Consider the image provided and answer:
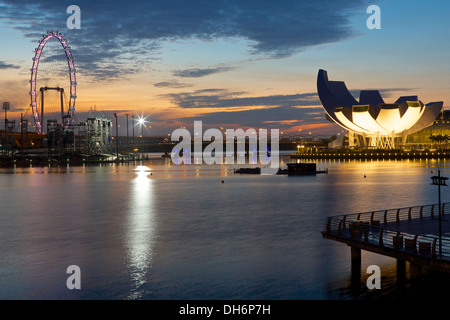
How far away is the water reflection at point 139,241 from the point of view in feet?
64.4

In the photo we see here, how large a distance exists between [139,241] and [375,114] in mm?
134661

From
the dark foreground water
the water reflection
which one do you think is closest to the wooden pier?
the dark foreground water

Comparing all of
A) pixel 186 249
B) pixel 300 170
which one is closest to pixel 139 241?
pixel 186 249

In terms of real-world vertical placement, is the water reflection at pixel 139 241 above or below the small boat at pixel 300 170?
below

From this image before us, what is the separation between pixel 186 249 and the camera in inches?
988

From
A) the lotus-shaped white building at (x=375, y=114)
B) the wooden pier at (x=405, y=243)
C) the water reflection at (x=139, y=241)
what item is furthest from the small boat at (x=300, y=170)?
the lotus-shaped white building at (x=375, y=114)

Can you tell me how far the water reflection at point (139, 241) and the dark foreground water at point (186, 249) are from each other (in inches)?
2.2

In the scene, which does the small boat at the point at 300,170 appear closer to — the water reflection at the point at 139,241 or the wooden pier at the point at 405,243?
the water reflection at the point at 139,241

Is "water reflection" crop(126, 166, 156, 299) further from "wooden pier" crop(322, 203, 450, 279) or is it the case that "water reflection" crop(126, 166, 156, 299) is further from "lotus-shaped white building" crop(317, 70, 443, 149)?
"lotus-shaped white building" crop(317, 70, 443, 149)

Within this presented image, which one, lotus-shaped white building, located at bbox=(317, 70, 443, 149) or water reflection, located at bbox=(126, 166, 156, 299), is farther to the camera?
lotus-shaped white building, located at bbox=(317, 70, 443, 149)

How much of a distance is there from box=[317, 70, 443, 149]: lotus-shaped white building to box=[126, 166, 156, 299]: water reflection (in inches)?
4552

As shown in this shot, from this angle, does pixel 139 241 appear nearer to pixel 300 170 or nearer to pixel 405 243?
pixel 405 243

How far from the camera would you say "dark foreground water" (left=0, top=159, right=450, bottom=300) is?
1852 cm
